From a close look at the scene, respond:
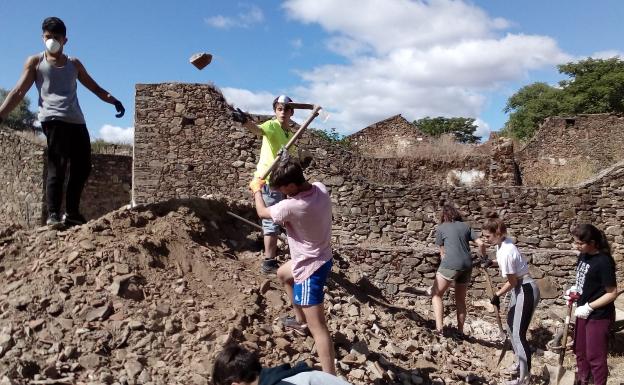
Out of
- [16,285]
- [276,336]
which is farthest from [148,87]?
[276,336]

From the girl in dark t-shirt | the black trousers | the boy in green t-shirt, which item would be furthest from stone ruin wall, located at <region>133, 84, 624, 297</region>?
the black trousers

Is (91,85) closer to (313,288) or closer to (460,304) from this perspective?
(313,288)

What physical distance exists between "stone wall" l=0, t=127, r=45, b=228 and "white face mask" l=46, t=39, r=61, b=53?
8.94m

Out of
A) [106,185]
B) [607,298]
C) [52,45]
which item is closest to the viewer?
[607,298]

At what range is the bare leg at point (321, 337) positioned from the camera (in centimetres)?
330

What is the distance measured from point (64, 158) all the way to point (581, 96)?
111ft

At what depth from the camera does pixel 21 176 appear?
12.6 meters

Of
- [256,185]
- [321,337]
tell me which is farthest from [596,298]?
[256,185]

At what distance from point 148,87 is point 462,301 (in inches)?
289

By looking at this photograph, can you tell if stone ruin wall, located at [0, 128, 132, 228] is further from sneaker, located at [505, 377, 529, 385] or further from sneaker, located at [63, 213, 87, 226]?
sneaker, located at [505, 377, 529, 385]

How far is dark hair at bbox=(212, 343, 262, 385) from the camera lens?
252 centimetres

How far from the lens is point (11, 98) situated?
4.45m

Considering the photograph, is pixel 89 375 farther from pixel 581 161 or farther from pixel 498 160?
pixel 581 161

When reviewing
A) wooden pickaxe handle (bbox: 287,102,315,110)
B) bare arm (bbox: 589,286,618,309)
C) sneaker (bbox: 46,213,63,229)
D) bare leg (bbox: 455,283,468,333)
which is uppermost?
wooden pickaxe handle (bbox: 287,102,315,110)
